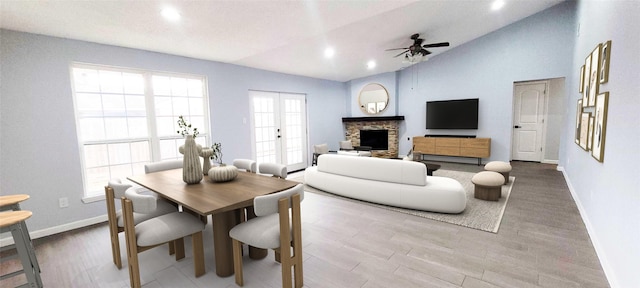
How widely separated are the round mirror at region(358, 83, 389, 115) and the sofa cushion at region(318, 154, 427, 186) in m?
3.94

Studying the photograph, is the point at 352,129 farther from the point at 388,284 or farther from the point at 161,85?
the point at 388,284

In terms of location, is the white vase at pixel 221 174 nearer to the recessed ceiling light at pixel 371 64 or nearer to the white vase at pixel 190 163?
the white vase at pixel 190 163

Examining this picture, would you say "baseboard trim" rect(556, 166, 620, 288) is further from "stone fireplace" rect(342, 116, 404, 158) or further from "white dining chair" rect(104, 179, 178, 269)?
A: "stone fireplace" rect(342, 116, 404, 158)

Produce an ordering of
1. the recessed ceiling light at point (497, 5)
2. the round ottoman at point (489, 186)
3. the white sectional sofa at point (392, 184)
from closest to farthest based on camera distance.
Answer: the white sectional sofa at point (392, 184) → the round ottoman at point (489, 186) → the recessed ceiling light at point (497, 5)

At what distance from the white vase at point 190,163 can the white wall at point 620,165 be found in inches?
Result: 122

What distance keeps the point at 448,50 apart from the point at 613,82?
4.90 metres

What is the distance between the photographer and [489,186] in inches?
141

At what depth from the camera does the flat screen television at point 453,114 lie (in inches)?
247

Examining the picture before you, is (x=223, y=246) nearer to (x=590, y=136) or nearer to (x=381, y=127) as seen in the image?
(x=590, y=136)

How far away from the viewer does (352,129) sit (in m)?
7.82

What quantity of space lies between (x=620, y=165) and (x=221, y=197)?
9.57 ft

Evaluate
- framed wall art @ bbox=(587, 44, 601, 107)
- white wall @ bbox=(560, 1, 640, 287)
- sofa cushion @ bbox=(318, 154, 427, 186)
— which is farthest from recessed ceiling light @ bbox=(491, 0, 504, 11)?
sofa cushion @ bbox=(318, 154, 427, 186)

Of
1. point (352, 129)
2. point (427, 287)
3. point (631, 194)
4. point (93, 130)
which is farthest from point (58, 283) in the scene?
point (352, 129)

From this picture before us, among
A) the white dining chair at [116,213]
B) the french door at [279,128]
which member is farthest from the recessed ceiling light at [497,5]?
the white dining chair at [116,213]
